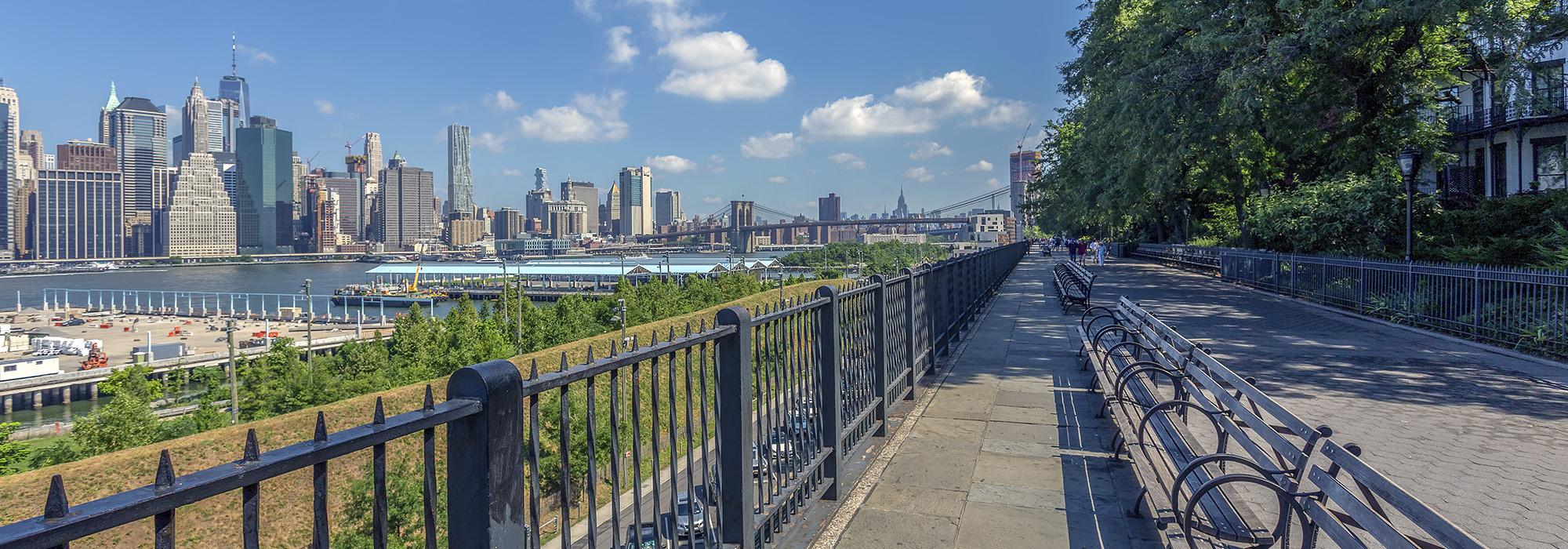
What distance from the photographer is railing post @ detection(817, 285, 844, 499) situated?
4.57m

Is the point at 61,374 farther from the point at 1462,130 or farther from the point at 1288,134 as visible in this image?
the point at 1462,130

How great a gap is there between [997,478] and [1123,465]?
924 mm

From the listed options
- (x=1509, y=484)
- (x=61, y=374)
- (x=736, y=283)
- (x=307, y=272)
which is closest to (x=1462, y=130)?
(x=1509, y=484)

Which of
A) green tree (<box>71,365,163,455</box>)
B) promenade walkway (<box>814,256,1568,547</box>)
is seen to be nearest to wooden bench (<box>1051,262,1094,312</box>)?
promenade walkway (<box>814,256,1568,547</box>)

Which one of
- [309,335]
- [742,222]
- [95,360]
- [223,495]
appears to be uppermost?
[742,222]

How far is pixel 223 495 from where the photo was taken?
15.0 meters

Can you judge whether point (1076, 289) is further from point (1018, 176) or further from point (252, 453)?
point (1018, 176)

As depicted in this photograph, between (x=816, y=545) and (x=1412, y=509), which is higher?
(x=1412, y=509)

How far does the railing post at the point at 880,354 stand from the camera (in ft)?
19.2

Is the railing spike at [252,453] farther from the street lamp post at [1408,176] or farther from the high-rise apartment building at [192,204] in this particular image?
the high-rise apartment building at [192,204]

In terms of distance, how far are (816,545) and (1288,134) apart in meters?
19.3

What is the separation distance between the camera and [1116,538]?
391 centimetres

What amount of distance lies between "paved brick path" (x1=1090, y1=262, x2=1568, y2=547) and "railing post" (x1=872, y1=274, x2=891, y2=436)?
3.38 meters

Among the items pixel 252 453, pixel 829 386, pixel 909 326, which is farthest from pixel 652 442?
A: pixel 909 326
